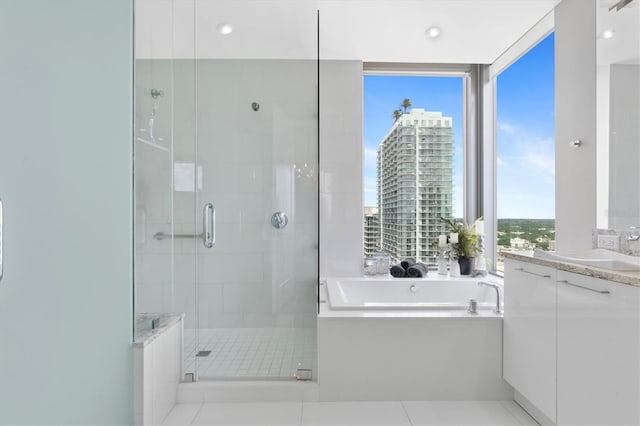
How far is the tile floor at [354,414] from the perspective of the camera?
5.82ft

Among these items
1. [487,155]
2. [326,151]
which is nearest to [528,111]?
[487,155]

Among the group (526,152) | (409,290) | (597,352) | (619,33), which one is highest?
(619,33)

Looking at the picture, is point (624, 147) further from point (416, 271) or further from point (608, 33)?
point (416, 271)

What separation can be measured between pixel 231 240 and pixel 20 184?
1.39m

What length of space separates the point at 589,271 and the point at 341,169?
2.09 metres

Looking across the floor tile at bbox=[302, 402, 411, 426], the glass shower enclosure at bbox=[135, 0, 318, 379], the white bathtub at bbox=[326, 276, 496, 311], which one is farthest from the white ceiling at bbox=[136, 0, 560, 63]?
the floor tile at bbox=[302, 402, 411, 426]

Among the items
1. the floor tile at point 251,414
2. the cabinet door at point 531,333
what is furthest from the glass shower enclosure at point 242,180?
the cabinet door at point 531,333

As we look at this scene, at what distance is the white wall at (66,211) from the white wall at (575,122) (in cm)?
261

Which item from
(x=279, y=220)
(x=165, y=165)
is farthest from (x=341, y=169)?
(x=165, y=165)

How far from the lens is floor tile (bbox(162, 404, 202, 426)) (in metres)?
1.79

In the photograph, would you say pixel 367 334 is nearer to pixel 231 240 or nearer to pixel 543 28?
pixel 231 240

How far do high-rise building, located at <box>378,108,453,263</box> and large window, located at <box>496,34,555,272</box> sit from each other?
0.51m

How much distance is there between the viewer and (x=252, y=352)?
2213 mm

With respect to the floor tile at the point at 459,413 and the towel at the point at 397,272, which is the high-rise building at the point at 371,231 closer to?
the towel at the point at 397,272
